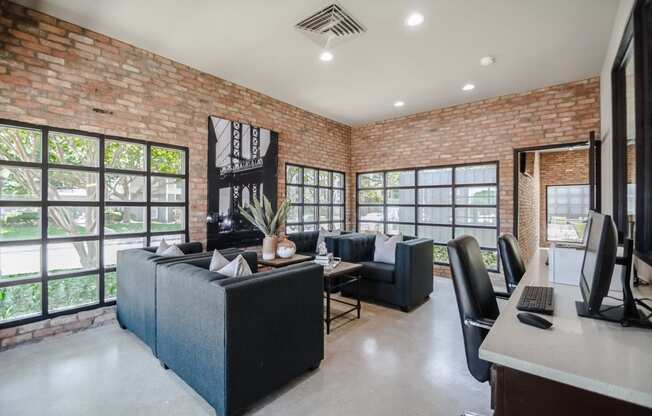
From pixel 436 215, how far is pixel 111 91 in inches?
208

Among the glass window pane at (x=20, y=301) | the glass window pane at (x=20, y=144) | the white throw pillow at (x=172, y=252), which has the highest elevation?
the glass window pane at (x=20, y=144)

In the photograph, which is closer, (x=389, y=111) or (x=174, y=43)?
(x=174, y=43)

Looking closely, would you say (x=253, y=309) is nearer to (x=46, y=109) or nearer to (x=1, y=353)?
(x=1, y=353)

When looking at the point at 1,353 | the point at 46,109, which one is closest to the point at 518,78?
the point at 46,109

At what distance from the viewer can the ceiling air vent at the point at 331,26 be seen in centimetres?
269

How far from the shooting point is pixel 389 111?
5.60 m

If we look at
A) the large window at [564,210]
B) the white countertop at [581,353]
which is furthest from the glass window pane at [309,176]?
the large window at [564,210]

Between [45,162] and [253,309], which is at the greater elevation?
[45,162]

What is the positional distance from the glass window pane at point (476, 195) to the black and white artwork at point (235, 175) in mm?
3383

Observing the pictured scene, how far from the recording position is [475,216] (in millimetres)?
5105

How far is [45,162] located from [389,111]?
506 cm

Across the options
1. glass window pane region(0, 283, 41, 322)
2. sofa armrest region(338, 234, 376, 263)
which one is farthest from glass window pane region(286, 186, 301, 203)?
glass window pane region(0, 283, 41, 322)

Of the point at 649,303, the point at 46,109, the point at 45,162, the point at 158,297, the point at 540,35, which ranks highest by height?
the point at 540,35

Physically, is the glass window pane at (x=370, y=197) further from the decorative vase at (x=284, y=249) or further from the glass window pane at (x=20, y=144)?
the glass window pane at (x=20, y=144)
